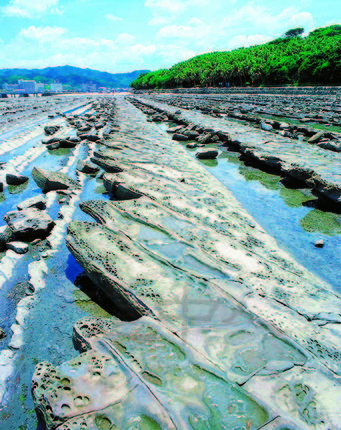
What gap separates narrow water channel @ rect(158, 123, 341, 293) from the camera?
3.12 metres

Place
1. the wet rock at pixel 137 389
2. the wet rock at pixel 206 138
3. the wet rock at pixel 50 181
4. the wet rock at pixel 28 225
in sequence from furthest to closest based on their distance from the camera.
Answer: the wet rock at pixel 206 138
the wet rock at pixel 50 181
the wet rock at pixel 28 225
the wet rock at pixel 137 389

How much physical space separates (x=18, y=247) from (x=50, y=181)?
195 centimetres

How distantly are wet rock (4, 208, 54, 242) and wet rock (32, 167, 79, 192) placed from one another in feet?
4.55

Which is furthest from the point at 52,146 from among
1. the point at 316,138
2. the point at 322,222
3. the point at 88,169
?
the point at 316,138

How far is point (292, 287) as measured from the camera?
7.81 feet

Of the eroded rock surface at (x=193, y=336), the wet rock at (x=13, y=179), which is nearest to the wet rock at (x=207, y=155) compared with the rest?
the wet rock at (x=13, y=179)

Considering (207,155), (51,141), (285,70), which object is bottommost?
(207,155)

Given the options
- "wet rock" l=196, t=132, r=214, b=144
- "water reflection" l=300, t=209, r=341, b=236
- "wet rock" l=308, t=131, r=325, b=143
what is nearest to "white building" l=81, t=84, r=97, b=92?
"wet rock" l=196, t=132, r=214, b=144

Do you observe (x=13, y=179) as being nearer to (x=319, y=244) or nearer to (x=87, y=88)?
(x=319, y=244)

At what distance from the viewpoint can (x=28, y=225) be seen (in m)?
3.31

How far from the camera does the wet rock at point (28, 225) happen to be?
3.25 m

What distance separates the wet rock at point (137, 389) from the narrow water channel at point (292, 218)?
173 centimetres

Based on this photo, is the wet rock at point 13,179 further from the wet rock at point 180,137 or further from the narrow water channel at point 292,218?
the wet rock at point 180,137

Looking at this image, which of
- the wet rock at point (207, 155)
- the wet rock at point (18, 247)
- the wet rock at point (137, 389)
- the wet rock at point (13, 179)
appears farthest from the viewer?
the wet rock at point (207, 155)
